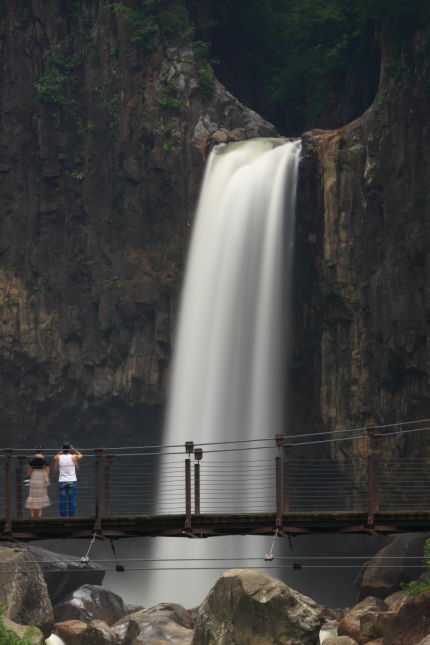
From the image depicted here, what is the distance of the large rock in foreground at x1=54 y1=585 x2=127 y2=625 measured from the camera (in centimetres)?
3741

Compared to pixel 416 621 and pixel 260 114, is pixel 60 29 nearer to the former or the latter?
pixel 260 114

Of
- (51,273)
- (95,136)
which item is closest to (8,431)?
(51,273)

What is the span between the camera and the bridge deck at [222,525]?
2438 centimetres

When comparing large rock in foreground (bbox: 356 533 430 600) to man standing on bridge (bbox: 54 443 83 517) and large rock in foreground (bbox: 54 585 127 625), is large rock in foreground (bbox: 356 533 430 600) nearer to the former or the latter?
large rock in foreground (bbox: 54 585 127 625)

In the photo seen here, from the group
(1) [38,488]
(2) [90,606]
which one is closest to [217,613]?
(1) [38,488]

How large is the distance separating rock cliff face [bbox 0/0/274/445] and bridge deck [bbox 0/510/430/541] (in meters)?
22.7

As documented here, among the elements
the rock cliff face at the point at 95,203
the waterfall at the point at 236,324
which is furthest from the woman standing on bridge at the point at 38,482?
the rock cliff face at the point at 95,203

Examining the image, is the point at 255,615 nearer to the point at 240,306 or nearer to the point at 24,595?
the point at 24,595

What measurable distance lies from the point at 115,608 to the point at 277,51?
980 inches

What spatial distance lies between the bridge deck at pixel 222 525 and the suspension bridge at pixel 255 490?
2cm

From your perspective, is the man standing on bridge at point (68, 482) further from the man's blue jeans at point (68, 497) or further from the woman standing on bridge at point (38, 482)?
the woman standing on bridge at point (38, 482)

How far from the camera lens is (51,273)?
168ft

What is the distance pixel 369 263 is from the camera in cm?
4356

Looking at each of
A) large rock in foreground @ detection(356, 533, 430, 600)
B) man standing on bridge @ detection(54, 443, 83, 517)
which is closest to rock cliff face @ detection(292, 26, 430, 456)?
large rock in foreground @ detection(356, 533, 430, 600)
